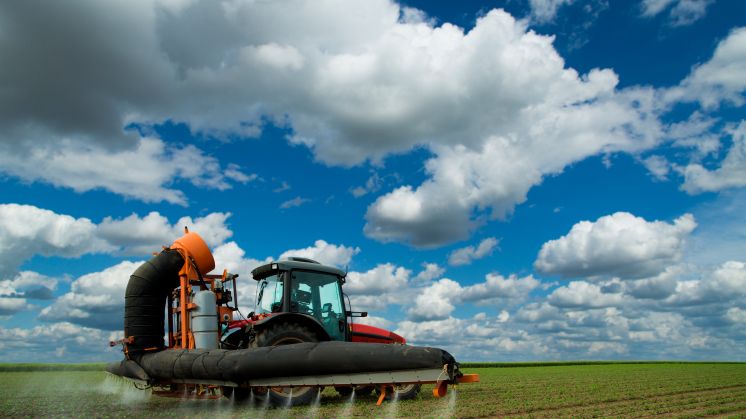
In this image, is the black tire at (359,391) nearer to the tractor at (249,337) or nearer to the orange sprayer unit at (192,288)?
the tractor at (249,337)

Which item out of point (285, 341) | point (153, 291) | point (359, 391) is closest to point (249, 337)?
point (285, 341)

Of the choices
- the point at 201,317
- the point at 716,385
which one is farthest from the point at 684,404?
the point at 201,317

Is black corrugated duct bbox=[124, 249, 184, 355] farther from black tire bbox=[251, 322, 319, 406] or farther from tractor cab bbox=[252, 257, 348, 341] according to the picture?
black tire bbox=[251, 322, 319, 406]

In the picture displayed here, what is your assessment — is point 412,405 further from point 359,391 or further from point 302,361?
point 302,361

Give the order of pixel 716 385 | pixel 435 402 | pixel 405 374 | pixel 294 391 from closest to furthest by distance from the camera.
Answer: pixel 405 374 < pixel 294 391 < pixel 435 402 < pixel 716 385

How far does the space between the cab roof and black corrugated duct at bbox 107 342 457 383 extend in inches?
116

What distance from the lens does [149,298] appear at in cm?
1221

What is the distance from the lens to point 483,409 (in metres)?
11.2

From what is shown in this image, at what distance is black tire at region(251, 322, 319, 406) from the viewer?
10914mm

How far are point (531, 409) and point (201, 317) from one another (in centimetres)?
726

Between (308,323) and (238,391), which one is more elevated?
(308,323)

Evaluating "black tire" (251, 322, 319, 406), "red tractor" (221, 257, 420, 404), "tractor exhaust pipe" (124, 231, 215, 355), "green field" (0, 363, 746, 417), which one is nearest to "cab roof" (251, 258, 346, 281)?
"red tractor" (221, 257, 420, 404)

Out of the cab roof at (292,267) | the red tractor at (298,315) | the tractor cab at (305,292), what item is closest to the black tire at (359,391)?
the red tractor at (298,315)

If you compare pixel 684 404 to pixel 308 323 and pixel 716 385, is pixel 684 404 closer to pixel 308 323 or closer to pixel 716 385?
pixel 716 385
